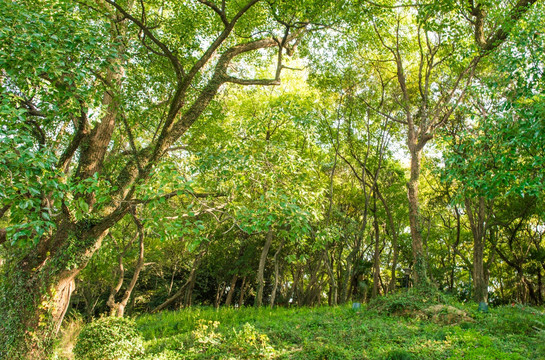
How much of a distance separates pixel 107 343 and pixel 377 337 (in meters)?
5.13

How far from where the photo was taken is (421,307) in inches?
349

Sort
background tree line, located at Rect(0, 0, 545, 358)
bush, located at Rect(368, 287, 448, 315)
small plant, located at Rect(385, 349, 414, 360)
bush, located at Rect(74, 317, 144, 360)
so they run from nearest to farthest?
background tree line, located at Rect(0, 0, 545, 358) → small plant, located at Rect(385, 349, 414, 360) → bush, located at Rect(74, 317, 144, 360) → bush, located at Rect(368, 287, 448, 315)

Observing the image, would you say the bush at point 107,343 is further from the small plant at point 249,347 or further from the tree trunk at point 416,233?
the tree trunk at point 416,233

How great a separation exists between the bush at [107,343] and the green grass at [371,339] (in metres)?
0.47

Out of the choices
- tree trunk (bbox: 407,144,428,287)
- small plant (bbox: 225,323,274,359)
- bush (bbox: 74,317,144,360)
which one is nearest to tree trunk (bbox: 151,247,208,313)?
bush (bbox: 74,317,144,360)

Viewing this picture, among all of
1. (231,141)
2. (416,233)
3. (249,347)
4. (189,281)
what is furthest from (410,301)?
(189,281)

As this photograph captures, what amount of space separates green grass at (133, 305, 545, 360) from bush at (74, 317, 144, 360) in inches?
18.5

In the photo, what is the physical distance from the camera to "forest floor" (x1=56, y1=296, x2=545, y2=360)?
18.5 ft

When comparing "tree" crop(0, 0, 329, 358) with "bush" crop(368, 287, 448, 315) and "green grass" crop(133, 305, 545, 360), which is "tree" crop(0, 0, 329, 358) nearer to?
"green grass" crop(133, 305, 545, 360)

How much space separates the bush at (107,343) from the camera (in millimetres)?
6246

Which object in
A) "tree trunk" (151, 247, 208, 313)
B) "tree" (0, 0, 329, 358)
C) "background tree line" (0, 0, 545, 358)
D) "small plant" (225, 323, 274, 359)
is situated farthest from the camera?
"tree trunk" (151, 247, 208, 313)

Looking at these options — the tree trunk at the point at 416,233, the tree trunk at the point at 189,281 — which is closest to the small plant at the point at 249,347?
the tree trunk at the point at 416,233

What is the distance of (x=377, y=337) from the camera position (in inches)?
265

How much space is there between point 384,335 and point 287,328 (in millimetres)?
2223
